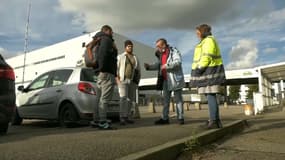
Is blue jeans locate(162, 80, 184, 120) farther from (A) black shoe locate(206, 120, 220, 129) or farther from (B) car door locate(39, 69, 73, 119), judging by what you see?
(B) car door locate(39, 69, 73, 119)

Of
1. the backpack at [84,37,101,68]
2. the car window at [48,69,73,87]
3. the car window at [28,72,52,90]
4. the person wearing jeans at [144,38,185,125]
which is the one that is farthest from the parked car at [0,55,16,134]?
the person wearing jeans at [144,38,185,125]

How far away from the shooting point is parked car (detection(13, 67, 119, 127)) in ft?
24.5

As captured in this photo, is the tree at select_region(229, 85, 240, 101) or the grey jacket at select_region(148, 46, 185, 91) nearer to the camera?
the grey jacket at select_region(148, 46, 185, 91)

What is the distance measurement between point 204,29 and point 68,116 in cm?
360

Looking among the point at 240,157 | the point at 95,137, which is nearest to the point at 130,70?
the point at 95,137

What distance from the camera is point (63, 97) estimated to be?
780 centimetres

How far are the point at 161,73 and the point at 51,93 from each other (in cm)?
273

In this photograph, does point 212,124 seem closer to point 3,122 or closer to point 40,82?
point 3,122

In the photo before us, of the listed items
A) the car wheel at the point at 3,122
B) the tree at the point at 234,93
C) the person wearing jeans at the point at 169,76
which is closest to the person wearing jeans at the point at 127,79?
the person wearing jeans at the point at 169,76

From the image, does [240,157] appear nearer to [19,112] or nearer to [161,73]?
[161,73]

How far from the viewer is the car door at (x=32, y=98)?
8.70 metres

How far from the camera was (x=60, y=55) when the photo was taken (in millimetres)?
83375

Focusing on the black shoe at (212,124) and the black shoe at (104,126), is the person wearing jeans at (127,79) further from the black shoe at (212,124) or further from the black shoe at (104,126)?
the black shoe at (212,124)

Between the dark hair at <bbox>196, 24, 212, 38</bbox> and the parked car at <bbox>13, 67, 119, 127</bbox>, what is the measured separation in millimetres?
2561
